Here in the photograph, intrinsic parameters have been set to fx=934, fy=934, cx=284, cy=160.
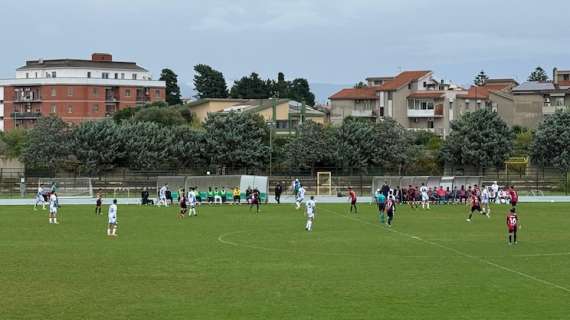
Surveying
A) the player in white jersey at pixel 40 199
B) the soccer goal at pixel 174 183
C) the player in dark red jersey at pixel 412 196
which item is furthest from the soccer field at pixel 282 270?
the soccer goal at pixel 174 183

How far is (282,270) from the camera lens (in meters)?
28.1

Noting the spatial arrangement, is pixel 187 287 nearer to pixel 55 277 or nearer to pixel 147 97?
pixel 55 277

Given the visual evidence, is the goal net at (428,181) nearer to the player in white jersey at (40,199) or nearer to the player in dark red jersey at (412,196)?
the player in dark red jersey at (412,196)

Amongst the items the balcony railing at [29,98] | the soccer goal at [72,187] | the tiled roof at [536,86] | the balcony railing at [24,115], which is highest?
the tiled roof at [536,86]

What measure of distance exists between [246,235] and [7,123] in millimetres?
107672

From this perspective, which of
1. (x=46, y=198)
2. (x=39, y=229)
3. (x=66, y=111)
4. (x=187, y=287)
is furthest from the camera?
(x=66, y=111)

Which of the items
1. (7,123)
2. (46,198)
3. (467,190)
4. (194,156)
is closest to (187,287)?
(46,198)

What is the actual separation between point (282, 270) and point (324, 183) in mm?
53865

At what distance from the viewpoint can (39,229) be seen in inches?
1694

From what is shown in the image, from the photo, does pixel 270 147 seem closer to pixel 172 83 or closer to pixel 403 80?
pixel 403 80

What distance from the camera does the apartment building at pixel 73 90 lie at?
439 ft

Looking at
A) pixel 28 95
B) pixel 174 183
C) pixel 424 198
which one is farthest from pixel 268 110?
pixel 424 198

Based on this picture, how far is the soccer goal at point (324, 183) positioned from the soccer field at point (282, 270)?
101ft

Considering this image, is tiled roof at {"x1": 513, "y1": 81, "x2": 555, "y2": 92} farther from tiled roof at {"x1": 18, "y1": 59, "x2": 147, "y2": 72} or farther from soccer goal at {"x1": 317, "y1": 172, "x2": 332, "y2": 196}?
tiled roof at {"x1": 18, "y1": 59, "x2": 147, "y2": 72}
